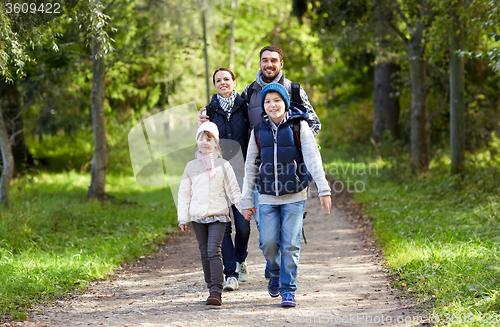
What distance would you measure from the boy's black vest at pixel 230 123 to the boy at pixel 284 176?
0.57 m

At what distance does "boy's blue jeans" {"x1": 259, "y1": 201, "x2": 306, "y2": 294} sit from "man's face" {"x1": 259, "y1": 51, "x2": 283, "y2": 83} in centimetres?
146

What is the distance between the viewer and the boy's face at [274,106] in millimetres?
4832

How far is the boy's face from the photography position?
4.83 meters

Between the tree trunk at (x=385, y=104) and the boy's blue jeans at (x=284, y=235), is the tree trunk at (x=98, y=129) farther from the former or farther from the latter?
the tree trunk at (x=385, y=104)

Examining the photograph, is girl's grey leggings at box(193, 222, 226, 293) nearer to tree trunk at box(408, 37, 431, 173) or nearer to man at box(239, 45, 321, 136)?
man at box(239, 45, 321, 136)

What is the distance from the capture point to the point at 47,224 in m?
8.86

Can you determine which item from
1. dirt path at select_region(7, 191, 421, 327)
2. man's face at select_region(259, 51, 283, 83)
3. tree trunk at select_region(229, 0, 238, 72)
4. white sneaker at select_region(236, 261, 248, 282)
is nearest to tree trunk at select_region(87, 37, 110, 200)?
dirt path at select_region(7, 191, 421, 327)

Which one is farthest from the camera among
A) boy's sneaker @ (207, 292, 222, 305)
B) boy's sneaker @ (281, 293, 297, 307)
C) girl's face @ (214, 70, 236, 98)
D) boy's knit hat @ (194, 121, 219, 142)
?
girl's face @ (214, 70, 236, 98)

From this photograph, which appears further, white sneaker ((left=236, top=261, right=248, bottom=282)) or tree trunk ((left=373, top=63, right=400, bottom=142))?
tree trunk ((left=373, top=63, right=400, bottom=142))

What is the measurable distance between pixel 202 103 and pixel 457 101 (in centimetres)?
1745

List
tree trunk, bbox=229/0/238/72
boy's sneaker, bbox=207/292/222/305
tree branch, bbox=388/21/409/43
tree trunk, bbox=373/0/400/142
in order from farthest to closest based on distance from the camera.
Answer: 1. tree trunk, bbox=229/0/238/72
2. tree trunk, bbox=373/0/400/142
3. tree branch, bbox=388/21/409/43
4. boy's sneaker, bbox=207/292/222/305

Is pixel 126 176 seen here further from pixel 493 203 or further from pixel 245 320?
pixel 245 320

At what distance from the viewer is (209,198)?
200 inches

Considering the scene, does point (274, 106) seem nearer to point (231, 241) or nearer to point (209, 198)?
point (209, 198)
